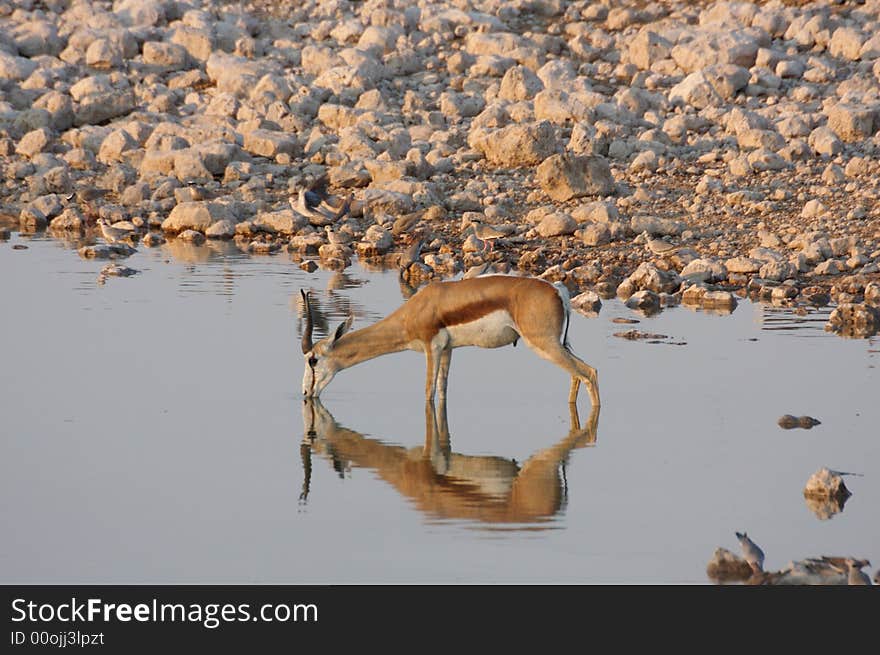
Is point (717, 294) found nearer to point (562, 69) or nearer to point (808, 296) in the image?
point (808, 296)

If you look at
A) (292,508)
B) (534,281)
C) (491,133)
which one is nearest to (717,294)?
(534,281)

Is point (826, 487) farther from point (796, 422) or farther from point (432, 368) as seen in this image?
point (432, 368)

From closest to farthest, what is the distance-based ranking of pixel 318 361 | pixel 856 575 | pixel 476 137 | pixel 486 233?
pixel 856 575 < pixel 318 361 < pixel 486 233 < pixel 476 137

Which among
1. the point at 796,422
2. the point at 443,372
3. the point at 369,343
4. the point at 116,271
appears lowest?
the point at 796,422

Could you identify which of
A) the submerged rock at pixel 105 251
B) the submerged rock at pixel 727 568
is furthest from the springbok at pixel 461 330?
the submerged rock at pixel 105 251

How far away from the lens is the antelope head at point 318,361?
12648 millimetres

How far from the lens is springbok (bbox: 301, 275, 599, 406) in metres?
12.1

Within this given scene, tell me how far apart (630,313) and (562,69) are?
1084 cm

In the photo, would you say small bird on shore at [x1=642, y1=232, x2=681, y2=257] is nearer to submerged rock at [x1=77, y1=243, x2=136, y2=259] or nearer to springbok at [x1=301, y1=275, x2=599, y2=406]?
springbok at [x1=301, y1=275, x2=599, y2=406]

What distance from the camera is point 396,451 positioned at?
11.0 metres

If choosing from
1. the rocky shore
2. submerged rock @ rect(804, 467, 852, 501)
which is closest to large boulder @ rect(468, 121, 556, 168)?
the rocky shore

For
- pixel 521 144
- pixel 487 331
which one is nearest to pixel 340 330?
pixel 487 331

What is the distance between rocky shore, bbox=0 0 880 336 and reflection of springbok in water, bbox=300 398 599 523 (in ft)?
18.6

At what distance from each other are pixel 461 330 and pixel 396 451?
1644 millimetres
